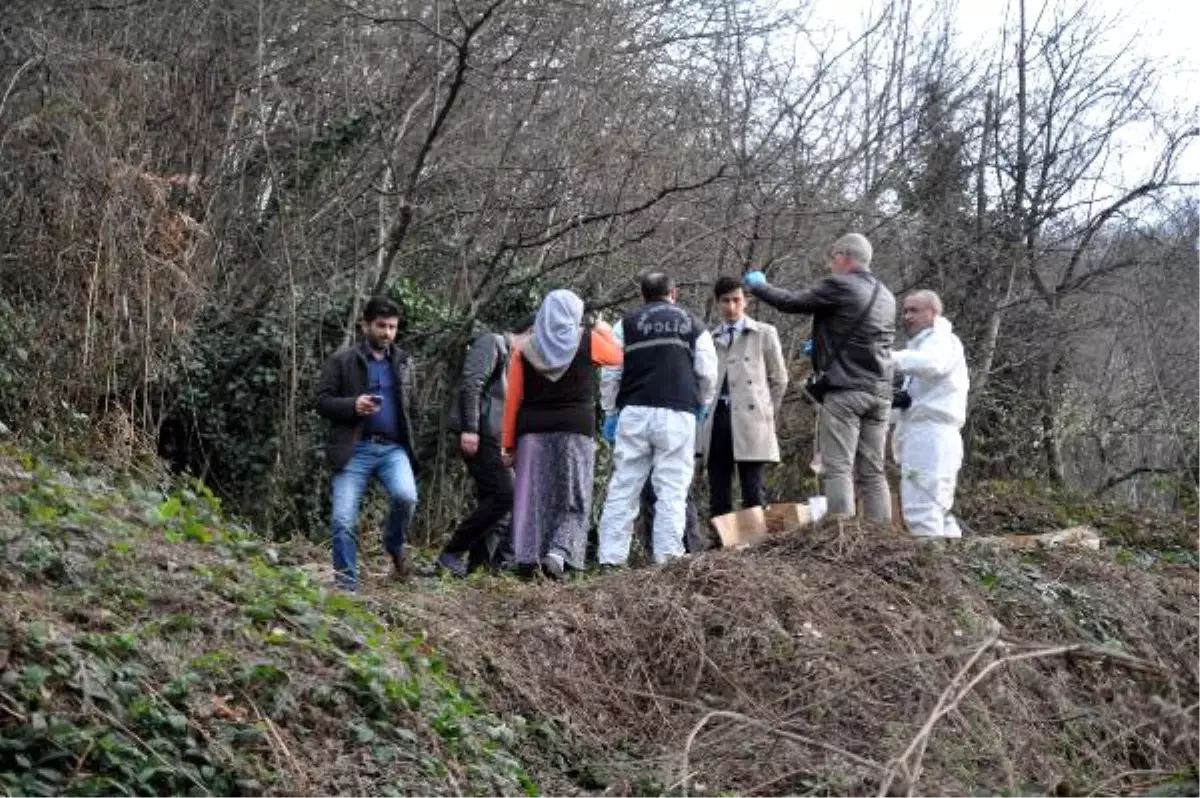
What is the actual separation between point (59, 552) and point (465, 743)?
1.86 meters

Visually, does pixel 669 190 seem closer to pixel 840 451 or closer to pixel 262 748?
pixel 840 451

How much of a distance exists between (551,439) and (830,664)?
3.31 meters

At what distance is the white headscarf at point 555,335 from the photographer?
11.0 meters

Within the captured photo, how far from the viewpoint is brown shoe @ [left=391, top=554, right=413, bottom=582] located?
10.6 m

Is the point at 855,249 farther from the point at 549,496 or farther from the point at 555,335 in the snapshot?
the point at 549,496

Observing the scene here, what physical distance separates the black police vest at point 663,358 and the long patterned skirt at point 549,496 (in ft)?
1.95

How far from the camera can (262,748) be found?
6199mm

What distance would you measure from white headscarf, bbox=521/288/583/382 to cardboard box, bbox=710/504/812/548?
1434 millimetres

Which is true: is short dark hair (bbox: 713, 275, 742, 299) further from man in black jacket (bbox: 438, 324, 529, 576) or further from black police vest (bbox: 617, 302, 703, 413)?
man in black jacket (bbox: 438, 324, 529, 576)

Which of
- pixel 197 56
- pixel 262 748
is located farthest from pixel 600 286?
pixel 262 748

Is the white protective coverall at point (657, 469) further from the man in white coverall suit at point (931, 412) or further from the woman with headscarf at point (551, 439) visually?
the man in white coverall suit at point (931, 412)

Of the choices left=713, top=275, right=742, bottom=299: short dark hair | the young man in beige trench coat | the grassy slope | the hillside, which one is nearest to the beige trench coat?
the young man in beige trench coat

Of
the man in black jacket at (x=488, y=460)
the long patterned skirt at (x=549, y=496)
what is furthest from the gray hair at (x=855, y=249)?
the man in black jacket at (x=488, y=460)

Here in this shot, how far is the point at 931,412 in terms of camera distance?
11578 mm
